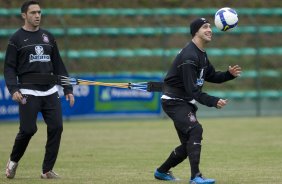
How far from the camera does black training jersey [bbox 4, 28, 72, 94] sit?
33.3 feet

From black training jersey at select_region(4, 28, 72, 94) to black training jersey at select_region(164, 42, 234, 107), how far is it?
5.90ft

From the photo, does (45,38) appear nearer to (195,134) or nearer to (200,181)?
(195,134)

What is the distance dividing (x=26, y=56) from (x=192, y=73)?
2.41 metres

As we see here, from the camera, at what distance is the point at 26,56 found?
10.2 meters

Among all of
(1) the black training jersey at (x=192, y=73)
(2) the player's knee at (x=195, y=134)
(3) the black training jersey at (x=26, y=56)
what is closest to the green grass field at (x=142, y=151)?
(2) the player's knee at (x=195, y=134)

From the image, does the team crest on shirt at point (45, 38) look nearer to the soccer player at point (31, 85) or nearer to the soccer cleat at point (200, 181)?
the soccer player at point (31, 85)

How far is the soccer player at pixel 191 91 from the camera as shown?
9.19m

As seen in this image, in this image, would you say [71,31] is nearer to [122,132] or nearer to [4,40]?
[4,40]

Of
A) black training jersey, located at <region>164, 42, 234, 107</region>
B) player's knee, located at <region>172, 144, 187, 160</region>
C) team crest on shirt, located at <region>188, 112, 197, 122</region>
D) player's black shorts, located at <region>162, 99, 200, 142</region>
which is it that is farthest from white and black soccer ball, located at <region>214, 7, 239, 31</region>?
player's knee, located at <region>172, 144, 187, 160</region>

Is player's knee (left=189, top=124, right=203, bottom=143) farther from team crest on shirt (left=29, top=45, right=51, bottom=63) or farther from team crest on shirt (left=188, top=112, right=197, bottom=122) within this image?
team crest on shirt (left=29, top=45, right=51, bottom=63)

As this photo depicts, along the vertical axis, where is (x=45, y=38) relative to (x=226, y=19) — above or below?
below

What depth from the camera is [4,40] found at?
76.9 ft

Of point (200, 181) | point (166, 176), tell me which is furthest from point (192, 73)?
point (166, 176)

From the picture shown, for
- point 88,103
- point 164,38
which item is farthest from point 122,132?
point 164,38
